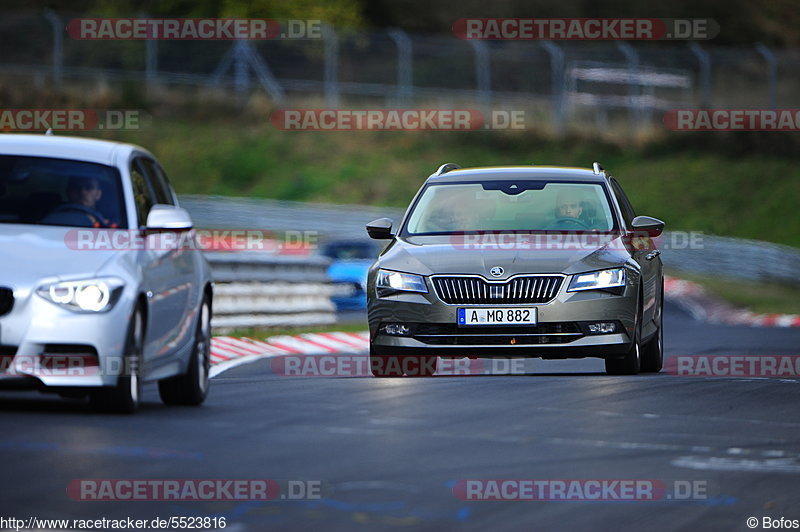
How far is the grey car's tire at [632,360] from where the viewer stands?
13.8 metres

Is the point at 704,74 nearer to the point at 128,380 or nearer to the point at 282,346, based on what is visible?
the point at 282,346

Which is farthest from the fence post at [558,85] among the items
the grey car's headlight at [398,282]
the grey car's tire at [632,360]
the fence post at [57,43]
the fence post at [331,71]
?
the grey car's headlight at [398,282]

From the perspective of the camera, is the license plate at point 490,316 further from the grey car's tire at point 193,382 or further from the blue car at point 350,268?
the blue car at point 350,268

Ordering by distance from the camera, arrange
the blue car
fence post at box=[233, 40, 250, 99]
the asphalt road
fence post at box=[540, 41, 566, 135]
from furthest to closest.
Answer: fence post at box=[233, 40, 250, 99] < fence post at box=[540, 41, 566, 135] < the blue car < the asphalt road

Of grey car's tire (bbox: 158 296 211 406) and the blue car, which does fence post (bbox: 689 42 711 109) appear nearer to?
the blue car

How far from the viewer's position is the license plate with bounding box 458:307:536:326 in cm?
1322

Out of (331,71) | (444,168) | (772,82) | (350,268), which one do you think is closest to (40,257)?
(444,168)

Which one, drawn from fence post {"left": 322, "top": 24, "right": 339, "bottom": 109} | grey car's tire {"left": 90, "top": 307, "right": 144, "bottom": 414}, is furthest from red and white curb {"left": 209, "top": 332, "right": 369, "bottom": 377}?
fence post {"left": 322, "top": 24, "right": 339, "bottom": 109}

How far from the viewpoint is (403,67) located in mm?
49625

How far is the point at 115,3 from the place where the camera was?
71.5m

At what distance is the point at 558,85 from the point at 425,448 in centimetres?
4330

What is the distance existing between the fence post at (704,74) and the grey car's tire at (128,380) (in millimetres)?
36712

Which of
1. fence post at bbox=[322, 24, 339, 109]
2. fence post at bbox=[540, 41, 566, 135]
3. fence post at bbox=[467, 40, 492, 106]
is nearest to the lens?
fence post at bbox=[540, 41, 566, 135]

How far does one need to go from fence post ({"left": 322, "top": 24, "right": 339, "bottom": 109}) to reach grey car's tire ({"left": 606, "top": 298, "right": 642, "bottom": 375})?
3548cm
